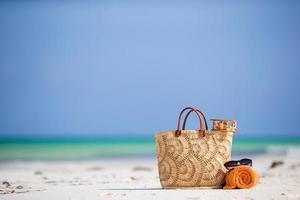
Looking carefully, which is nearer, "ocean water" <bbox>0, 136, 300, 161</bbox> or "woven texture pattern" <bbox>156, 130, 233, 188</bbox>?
"woven texture pattern" <bbox>156, 130, 233, 188</bbox>

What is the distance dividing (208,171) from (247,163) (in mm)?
456

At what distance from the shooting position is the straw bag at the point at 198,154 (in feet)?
26.8

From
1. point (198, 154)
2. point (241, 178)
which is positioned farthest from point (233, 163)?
point (198, 154)

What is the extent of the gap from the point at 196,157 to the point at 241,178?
22.0 inches

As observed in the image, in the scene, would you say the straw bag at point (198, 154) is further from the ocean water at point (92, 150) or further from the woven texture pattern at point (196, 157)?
the ocean water at point (92, 150)

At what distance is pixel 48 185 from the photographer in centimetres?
961

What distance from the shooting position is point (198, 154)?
8172mm

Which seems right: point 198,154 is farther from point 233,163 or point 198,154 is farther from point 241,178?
point 241,178

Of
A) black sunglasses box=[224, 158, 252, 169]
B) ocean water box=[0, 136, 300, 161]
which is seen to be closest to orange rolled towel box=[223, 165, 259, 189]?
black sunglasses box=[224, 158, 252, 169]

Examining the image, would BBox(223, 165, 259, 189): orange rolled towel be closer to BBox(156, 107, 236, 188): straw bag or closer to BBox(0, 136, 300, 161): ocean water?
BBox(156, 107, 236, 188): straw bag

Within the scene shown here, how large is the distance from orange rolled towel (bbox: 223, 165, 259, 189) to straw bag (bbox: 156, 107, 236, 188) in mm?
129

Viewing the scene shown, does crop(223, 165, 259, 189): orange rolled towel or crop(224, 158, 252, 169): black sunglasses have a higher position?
crop(224, 158, 252, 169): black sunglasses

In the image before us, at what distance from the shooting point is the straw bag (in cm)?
816

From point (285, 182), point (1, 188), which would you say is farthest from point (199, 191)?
point (1, 188)
